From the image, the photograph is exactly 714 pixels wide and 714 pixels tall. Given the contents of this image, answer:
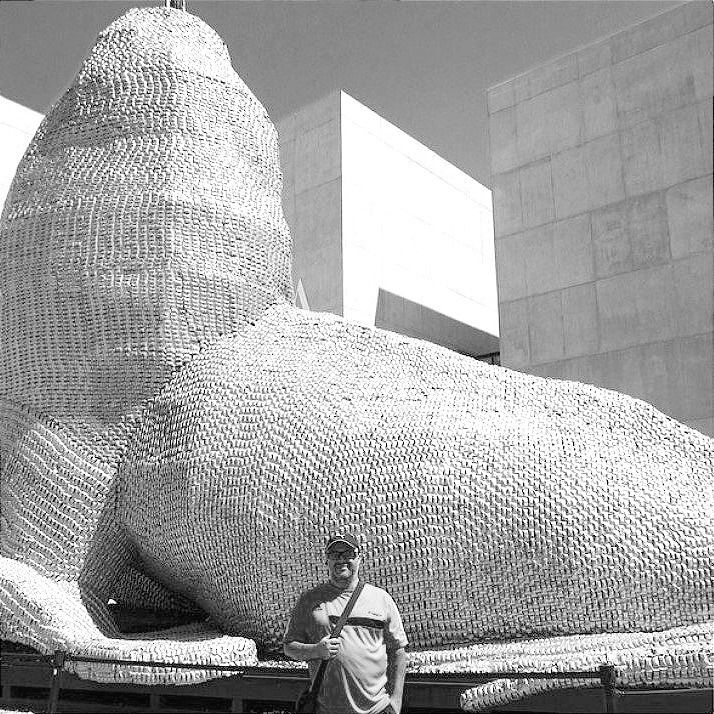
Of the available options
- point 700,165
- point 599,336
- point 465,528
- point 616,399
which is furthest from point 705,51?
point 465,528

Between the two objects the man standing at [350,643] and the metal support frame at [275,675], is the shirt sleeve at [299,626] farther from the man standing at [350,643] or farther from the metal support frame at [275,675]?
the metal support frame at [275,675]

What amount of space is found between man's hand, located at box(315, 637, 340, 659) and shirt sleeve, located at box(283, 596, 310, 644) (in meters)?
0.09

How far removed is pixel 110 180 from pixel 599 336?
7.66 meters

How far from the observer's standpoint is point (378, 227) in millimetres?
A: 13312

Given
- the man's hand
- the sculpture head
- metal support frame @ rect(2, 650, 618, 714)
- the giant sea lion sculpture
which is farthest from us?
the sculpture head

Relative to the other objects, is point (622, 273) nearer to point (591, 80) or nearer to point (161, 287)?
point (591, 80)

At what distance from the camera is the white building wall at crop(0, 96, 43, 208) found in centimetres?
1162

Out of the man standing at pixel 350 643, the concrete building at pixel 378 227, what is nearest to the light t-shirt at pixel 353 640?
the man standing at pixel 350 643

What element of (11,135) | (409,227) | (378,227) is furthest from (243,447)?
(409,227)

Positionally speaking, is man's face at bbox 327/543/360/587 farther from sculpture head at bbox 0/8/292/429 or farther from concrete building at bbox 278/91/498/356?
concrete building at bbox 278/91/498/356

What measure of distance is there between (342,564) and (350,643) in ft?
0.68

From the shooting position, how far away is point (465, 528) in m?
3.05

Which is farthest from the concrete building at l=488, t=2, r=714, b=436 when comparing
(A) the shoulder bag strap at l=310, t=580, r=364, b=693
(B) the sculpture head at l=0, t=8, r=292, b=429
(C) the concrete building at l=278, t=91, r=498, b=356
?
(A) the shoulder bag strap at l=310, t=580, r=364, b=693

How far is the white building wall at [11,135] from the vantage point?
38.1ft
